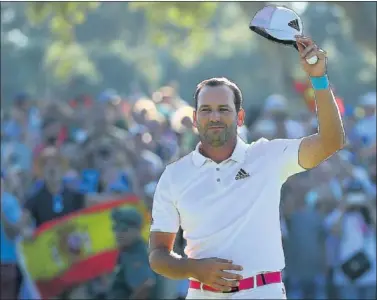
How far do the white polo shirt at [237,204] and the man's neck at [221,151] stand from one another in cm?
3

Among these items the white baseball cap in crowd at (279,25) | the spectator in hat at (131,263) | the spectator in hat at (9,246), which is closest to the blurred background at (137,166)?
the spectator in hat at (9,246)

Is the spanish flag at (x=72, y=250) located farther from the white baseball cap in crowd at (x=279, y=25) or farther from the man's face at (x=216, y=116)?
the white baseball cap in crowd at (x=279, y=25)

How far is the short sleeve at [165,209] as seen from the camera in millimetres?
5207

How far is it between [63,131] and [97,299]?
113 inches

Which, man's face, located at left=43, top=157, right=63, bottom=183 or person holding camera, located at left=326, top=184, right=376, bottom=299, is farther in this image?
man's face, located at left=43, top=157, right=63, bottom=183

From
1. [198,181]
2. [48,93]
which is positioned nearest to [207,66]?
[48,93]

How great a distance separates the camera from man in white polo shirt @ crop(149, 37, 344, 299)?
4.91 m

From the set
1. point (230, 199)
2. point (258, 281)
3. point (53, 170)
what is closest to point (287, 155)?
point (230, 199)

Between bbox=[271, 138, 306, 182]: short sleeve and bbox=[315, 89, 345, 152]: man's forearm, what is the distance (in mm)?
203

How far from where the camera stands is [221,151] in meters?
5.18

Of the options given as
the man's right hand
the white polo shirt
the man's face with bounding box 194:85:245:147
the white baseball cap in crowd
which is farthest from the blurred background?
the white baseball cap in crowd

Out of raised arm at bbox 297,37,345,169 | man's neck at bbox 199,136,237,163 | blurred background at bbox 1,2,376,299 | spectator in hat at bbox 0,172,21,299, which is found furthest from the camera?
blurred background at bbox 1,2,376,299

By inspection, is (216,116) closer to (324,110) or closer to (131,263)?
(324,110)

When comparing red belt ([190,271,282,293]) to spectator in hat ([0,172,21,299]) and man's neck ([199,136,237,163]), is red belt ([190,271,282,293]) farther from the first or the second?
spectator in hat ([0,172,21,299])
